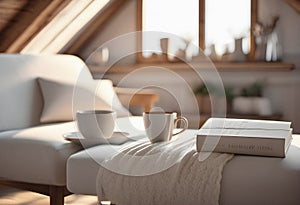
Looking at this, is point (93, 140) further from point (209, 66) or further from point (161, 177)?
point (209, 66)

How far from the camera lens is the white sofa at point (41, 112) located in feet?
6.15

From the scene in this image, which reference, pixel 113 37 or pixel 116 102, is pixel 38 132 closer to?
pixel 116 102

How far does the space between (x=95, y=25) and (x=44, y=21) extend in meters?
0.80

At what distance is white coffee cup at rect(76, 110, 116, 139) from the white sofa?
118 millimetres

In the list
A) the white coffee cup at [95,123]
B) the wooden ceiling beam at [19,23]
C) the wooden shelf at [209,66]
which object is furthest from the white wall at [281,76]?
the white coffee cup at [95,123]

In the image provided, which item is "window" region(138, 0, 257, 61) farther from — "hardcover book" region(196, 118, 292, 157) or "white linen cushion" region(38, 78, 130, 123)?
"hardcover book" region(196, 118, 292, 157)

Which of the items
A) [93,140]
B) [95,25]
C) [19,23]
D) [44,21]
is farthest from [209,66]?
[93,140]

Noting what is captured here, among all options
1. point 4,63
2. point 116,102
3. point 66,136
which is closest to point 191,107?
point 116,102

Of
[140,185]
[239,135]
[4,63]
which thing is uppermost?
[4,63]

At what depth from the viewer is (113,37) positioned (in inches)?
155

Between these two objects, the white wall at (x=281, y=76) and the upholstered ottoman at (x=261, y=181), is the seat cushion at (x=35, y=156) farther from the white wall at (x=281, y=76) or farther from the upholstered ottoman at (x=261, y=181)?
the white wall at (x=281, y=76)

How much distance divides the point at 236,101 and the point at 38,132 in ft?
5.73

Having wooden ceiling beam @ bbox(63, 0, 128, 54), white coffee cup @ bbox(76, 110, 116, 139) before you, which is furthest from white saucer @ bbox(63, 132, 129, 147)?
wooden ceiling beam @ bbox(63, 0, 128, 54)

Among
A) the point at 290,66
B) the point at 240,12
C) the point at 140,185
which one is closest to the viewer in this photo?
the point at 140,185
